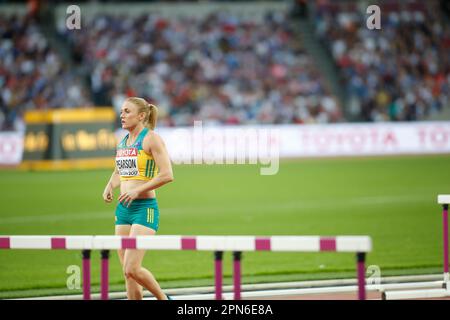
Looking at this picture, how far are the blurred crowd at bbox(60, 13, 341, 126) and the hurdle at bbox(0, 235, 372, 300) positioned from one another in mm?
27208

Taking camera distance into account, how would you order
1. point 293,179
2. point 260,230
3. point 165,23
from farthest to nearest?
Answer: point 165,23
point 293,179
point 260,230

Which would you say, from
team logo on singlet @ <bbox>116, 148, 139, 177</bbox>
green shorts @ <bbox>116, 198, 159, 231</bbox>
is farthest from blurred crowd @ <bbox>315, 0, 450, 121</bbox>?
green shorts @ <bbox>116, 198, 159, 231</bbox>

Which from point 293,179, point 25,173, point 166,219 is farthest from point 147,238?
point 25,173

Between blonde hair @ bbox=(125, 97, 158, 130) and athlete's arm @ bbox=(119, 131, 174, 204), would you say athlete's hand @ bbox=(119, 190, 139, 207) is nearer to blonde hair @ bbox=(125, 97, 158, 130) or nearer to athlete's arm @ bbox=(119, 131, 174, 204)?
athlete's arm @ bbox=(119, 131, 174, 204)

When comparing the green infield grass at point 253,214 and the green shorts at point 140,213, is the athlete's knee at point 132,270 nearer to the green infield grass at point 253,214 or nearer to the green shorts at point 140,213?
the green shorts at point 140,213

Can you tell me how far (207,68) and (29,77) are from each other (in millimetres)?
7513

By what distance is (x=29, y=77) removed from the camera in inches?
1405

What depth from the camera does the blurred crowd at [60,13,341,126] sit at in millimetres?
35812

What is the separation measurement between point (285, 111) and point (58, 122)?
10.6 m

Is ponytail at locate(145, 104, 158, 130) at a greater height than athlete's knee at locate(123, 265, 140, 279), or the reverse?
ponytail at locate(145, 104, 158, 130)

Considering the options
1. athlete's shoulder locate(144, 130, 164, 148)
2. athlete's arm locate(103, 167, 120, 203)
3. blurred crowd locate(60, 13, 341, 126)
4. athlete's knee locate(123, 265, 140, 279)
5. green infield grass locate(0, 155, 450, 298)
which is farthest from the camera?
blurred crowd locate(60, 13, 341, 126)

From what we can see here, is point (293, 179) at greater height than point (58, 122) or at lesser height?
lesser
